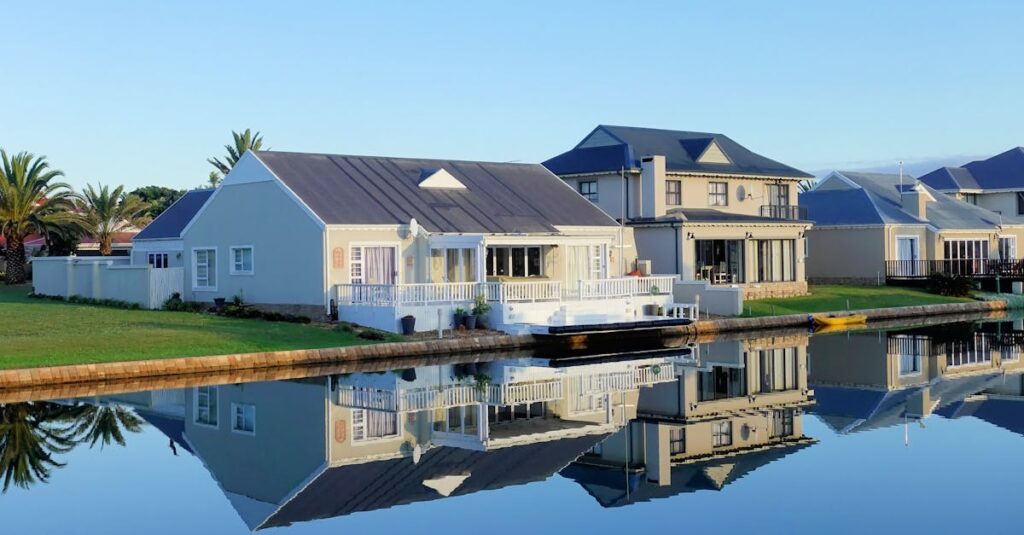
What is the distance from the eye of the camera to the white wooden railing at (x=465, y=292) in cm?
3278

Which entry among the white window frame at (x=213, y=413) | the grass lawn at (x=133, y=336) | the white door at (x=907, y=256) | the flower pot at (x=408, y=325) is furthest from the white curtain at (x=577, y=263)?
the white door at (x=907, y=256)

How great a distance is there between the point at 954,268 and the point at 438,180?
2913 cm

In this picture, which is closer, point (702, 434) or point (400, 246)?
Answer: point (702, 434)

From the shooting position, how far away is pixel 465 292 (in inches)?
1332

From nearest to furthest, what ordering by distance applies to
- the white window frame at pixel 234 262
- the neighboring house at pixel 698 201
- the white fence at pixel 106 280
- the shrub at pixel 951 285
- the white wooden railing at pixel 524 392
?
the white wooden railing at pixel 524 392
the white window frame at pixel 234 262
the white fence at pixel 106 280
the neighboring house at pixel 698 201
the shrub at pixel 951 285

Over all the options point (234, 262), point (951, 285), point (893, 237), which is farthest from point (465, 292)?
point (893, 237)

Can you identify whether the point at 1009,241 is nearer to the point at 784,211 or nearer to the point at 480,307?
the point at 784,211

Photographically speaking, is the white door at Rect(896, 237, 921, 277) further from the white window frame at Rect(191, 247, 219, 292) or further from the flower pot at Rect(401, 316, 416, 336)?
the white window frame at Rect(191, 247, 219, 292)

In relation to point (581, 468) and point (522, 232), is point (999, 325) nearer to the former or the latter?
point (522, 232)

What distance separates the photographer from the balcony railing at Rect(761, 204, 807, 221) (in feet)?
168

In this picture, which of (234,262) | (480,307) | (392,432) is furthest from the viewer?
(234,262)

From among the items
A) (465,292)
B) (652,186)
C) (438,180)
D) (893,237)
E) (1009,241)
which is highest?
(652,186)

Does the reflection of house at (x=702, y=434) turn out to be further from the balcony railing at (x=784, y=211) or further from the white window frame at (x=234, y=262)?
the balcony railing at (x=784, y=211)

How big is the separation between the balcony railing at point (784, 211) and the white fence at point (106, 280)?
81.3 feet
